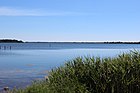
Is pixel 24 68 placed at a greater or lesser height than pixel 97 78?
lesser

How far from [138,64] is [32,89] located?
426cm

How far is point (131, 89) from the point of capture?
1216 centimetres

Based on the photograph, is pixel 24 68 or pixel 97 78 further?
pixel 24 68

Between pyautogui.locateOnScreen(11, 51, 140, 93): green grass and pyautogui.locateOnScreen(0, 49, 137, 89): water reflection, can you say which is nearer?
pyautogui.locateOnScreen(11, 51, 140, 93): green grass

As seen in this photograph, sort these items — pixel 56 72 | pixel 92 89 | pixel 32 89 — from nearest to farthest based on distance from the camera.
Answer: pixel 32 89 → pixel 92 89 → pixel 56 72

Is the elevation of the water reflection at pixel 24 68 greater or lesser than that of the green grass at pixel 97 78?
lesser

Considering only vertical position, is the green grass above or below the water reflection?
above

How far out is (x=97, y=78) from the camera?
1247cm

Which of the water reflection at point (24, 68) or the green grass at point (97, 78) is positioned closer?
the green grass at point (97, 78)

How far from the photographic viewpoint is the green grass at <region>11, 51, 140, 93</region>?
467 inches

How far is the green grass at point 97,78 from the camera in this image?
11.9 meters

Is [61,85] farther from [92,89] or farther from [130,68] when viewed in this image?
[130,68]

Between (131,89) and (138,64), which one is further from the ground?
(138,64)

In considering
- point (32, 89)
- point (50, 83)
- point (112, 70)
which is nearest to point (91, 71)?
point (112, 70)
